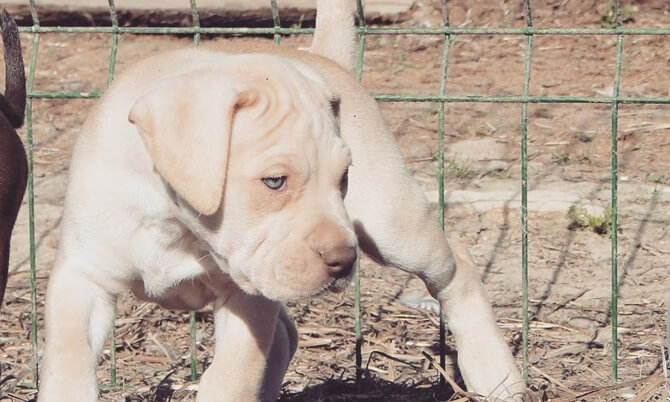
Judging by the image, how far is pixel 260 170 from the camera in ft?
11.3

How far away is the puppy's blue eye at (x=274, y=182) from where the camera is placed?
3.44 meters

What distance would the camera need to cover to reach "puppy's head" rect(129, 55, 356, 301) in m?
3.41

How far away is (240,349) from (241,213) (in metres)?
0.73

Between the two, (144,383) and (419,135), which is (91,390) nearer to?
(144,383)

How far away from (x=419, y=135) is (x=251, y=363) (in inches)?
168

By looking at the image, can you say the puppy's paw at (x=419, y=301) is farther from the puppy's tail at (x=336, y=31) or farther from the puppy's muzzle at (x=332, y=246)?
the puppy's muzzle at (x=332, y=246)

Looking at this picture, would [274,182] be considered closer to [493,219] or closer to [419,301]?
[419,301]

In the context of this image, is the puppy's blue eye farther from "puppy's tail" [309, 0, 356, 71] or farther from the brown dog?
"puppy's tail" [309, 0, 356, 71]

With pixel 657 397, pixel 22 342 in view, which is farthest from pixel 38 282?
pixel 657 397

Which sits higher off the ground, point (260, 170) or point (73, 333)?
point (260, 170)

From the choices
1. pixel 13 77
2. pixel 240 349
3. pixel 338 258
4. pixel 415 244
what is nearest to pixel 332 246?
pixel 338 258

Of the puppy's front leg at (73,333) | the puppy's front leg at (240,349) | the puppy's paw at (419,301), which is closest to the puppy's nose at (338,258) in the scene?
the puppy's front leg at (240,349)

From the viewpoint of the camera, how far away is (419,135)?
27.0 ft

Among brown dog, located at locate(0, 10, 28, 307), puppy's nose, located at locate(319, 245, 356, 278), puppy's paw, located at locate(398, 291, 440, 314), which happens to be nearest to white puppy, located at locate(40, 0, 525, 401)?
puppy's nose, located at locate(319, 245, 356, 278)
